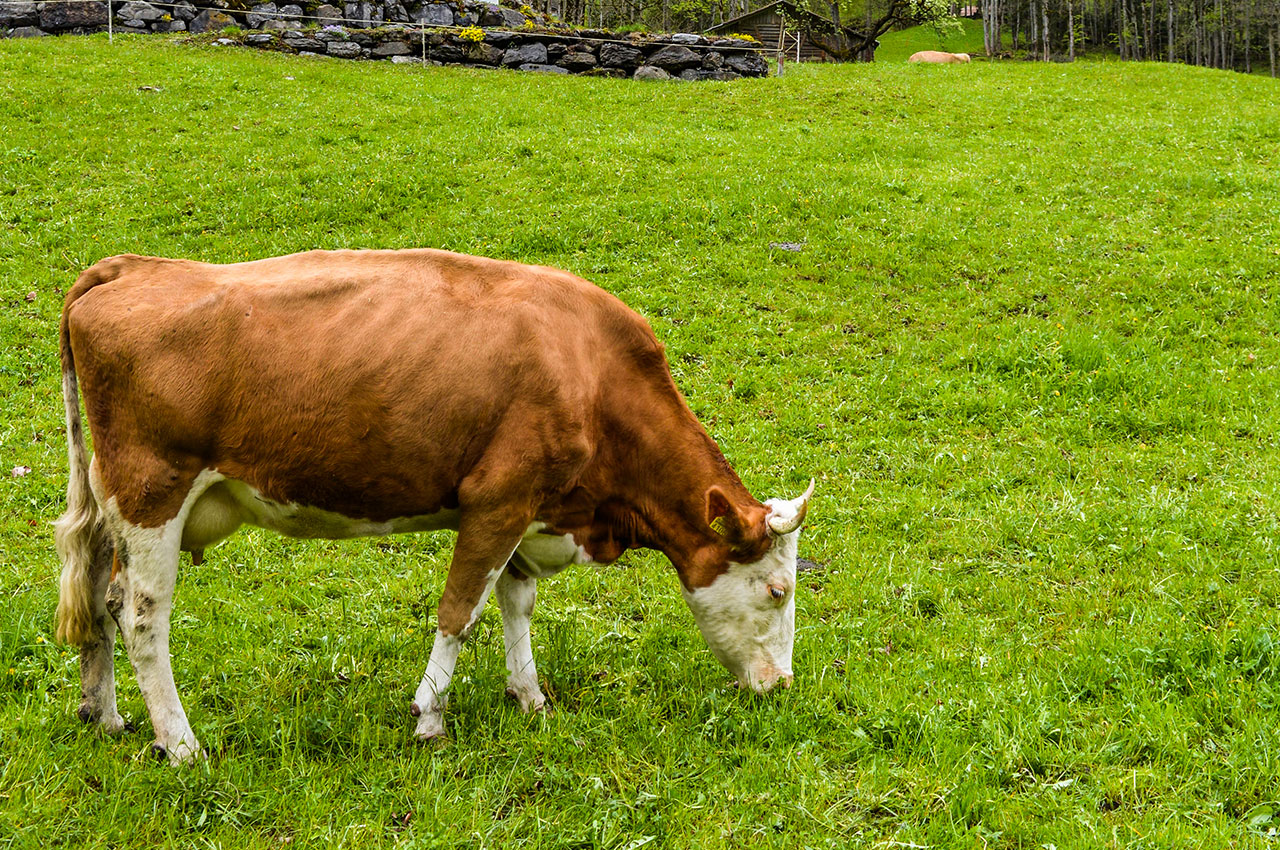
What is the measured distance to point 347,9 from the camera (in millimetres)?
31969

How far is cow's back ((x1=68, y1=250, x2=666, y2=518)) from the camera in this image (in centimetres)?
490

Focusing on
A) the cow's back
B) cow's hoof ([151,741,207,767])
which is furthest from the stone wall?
cow's hoof ([151,741,207,767])

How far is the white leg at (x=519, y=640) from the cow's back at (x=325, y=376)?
952 mm

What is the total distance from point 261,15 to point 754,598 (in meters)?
32.0

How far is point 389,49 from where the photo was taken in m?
30.6

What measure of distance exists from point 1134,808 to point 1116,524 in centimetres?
408

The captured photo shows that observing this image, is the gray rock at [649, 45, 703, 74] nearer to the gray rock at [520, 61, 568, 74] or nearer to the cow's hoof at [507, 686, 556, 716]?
the gray rock at [520, 61, 568, 74]

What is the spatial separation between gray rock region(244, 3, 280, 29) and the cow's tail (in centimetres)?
3027

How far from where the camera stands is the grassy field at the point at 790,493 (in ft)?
16.0

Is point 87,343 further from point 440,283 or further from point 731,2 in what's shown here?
point 731,2

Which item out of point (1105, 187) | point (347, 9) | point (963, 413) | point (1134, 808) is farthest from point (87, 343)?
point (347, 9)

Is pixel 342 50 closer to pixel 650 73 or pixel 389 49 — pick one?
pixel 389 49

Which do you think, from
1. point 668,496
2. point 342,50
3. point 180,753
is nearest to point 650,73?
point 342,50

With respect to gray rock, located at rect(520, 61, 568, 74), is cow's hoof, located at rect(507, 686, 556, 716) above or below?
below
